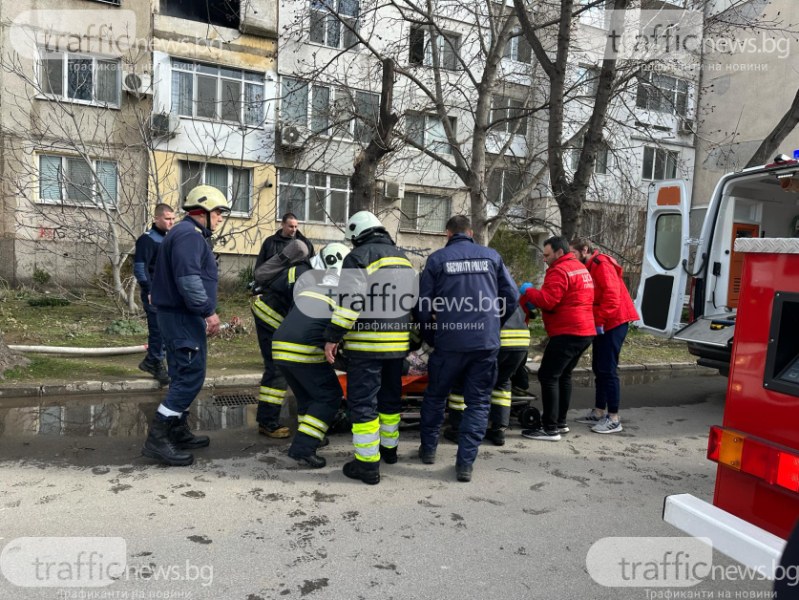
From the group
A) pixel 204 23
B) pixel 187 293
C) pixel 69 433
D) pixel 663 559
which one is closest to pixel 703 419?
pixel 663 559

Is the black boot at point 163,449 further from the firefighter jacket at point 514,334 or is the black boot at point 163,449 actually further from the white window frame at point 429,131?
the white window frame at point 429,131

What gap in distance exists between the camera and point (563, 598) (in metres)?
2.75

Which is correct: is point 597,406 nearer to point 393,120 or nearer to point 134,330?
point 393,120

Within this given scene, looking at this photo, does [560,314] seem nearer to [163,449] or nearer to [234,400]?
[163,449]

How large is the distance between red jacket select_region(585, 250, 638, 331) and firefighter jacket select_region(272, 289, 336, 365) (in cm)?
278

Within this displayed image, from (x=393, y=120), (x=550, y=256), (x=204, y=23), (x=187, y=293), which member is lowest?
(x=187, y=293)

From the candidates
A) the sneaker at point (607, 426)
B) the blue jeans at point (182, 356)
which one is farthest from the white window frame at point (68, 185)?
the sneaker at point (607, 426)

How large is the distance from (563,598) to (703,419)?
456 cm

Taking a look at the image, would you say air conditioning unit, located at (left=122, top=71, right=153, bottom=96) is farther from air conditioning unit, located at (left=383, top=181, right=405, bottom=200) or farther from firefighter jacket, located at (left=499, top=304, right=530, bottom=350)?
firefighter jacket, located at (left=499, top=304, right=530, bottom=350)

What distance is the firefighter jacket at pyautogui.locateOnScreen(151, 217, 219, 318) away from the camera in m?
4.25

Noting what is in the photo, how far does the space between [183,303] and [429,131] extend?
14.1 m

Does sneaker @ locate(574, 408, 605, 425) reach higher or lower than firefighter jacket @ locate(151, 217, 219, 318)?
lower

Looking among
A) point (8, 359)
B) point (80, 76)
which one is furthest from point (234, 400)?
point (80, 76)

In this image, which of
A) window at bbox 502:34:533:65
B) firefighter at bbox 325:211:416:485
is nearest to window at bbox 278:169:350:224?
window at bbox 502:34:533:65
